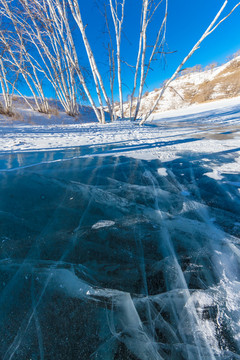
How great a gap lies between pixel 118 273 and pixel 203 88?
25421 mm

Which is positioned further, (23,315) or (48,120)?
(48,120)

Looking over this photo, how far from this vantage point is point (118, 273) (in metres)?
0.60

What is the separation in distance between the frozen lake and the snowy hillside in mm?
16665

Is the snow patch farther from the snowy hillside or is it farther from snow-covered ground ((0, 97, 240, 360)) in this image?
A: the snowy hillside

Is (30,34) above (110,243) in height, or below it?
above

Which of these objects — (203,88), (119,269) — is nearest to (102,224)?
(119,269)

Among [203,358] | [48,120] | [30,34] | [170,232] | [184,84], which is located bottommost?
[203,358]

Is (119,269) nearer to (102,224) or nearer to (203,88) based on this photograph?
(102,224)

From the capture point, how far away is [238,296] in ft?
1.78

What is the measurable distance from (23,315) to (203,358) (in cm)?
55

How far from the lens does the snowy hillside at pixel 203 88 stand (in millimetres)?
16827

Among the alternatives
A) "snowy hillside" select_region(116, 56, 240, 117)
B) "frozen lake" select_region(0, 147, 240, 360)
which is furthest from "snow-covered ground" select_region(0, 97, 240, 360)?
"snowy hillside" select_region(116, 56, 240, 117)

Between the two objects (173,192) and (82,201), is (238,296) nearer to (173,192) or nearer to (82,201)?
(173,192)

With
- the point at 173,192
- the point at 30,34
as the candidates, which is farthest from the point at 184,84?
the point at 173,192
